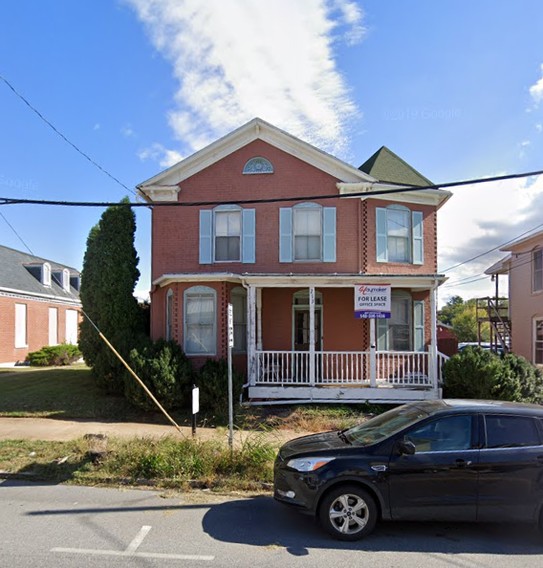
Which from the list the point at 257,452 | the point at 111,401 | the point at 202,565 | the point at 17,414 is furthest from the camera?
the point at 111,401

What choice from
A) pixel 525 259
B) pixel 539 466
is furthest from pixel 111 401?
pixel 525 259

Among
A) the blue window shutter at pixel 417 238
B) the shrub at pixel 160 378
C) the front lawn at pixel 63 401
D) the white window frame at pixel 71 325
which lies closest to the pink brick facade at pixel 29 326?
the white window frame at pixel 71 325

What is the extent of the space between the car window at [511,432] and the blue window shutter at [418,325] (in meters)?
9.12

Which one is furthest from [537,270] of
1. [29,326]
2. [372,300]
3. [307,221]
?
[29,326]

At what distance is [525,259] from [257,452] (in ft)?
64.5

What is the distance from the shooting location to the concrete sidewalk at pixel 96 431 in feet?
30.3

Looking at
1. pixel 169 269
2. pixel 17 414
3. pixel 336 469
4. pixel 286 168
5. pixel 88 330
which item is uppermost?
pixel 286 168

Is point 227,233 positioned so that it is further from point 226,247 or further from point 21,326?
point 21,326

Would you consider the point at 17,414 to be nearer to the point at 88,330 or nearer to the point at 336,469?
the point at 88,330

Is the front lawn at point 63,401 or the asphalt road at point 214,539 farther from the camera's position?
the front lawn at point 63,401

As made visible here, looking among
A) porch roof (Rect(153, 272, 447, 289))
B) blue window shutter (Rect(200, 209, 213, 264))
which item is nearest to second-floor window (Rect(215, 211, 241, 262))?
blue window shutter (Rect(200, 209, 213, 264))

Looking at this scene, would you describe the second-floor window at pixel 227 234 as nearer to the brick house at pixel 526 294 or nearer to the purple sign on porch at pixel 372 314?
the purple sign on porch at pixel 372 314

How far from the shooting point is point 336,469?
5.04 metres

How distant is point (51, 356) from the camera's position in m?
24.3
